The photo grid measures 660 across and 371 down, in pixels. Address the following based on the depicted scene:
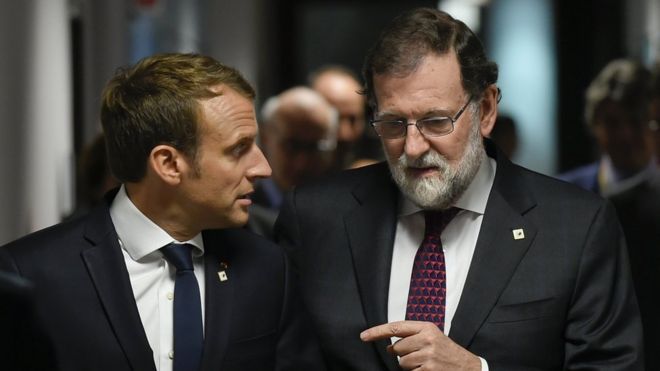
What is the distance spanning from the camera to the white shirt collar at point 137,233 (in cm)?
292

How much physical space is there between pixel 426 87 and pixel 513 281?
1.88 ft

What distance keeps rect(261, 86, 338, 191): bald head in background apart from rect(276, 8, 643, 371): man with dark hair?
229 centimetres

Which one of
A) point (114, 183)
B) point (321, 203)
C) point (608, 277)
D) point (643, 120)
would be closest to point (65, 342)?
point (321, 203)

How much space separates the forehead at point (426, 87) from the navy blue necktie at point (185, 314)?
0.68 metres

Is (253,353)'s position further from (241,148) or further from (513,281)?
(513,281)

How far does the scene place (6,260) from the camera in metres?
2.78

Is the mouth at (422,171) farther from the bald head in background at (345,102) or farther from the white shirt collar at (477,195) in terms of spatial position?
the bald head in background at (345,102)

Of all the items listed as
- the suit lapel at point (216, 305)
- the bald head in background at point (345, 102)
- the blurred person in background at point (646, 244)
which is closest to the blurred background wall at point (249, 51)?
the bald head in background at point (345, 102)

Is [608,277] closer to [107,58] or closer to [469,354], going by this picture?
[469,354]

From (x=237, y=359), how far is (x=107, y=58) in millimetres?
3187

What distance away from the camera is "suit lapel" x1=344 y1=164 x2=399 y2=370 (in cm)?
314

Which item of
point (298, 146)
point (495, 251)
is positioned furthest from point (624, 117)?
point (495, 251)

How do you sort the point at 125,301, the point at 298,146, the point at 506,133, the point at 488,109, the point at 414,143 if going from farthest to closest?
the point at 298,146 < the point at 506,133 < the point at 488,109 < the point at 414,143 < the point at 125,301

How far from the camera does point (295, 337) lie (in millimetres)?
3109
